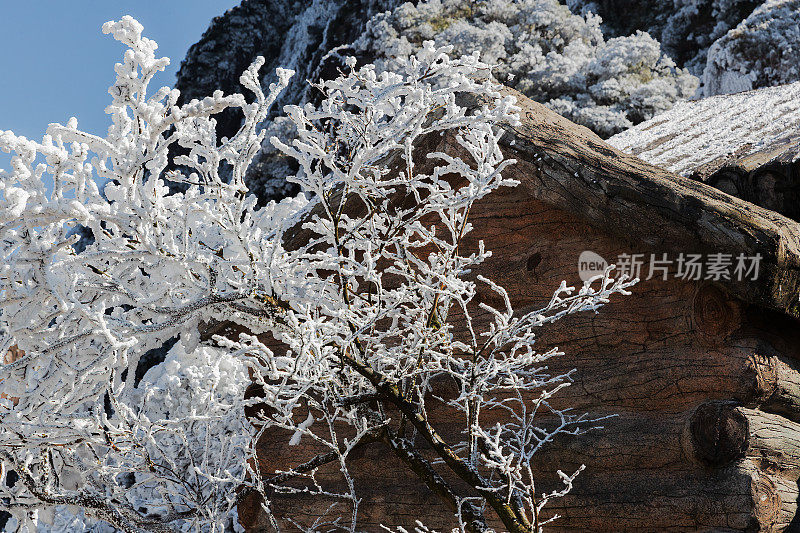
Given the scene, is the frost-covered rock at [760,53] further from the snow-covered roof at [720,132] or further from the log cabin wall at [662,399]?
the log cabin wall at [662,399]

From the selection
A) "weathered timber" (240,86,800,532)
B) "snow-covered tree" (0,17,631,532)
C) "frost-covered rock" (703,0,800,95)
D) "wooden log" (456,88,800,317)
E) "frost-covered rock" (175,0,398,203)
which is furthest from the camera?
"frost-covered rock" (175,0,398,203)

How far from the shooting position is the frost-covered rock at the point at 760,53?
1374 cm

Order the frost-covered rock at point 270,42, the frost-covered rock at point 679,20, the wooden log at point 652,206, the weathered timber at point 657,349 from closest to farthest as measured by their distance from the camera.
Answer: the wooden log at point 652,206
the weathered timber at point 657,349
the frost-covered rock at point 679,20
the frost-covered rock at point 270,42

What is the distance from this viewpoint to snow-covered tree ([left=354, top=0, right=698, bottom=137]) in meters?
14.2

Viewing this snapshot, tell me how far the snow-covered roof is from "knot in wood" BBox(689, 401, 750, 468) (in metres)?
1.88

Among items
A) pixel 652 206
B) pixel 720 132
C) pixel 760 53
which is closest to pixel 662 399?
pixel 652 206

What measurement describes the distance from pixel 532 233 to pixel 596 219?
1.99 feet

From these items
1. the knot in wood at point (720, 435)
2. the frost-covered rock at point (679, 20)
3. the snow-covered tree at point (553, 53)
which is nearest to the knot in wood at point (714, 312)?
the knot in wood at point (720, 435)

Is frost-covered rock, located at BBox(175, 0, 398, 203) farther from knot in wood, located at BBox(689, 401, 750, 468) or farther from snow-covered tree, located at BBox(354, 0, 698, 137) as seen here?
knot in wood, located at BBox(689, 401, 750, 468)

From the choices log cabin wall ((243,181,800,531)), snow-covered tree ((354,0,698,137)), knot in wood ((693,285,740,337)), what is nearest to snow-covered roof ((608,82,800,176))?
knot in wood ((693,285,740,337))

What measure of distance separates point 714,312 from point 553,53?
48.6 feet

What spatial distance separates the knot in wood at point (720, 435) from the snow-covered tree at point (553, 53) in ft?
34.2

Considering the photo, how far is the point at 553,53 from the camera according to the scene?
16250 mm

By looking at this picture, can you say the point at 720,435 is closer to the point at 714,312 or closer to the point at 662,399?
the point at 662,399
